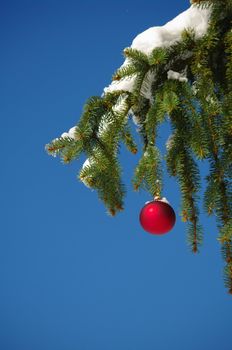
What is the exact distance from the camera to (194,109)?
6.07 feet

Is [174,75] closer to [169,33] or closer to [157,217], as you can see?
[169,33]

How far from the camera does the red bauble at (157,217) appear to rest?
6.18 feet

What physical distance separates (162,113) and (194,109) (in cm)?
A: 15

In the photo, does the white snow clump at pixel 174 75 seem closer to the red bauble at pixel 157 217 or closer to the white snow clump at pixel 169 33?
the white snow clump at pixel 169 33

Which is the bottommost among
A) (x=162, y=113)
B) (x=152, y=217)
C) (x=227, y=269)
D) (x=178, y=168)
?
(x=227, y=269)

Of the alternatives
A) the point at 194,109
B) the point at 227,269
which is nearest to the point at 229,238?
the point at 227,269

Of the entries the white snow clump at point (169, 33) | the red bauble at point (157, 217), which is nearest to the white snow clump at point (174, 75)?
the white snow clump at point (169, 33)

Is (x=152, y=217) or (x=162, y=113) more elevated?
(x=162, y=113)

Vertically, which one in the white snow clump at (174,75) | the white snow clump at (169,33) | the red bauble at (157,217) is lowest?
the red bauble at (157,217)

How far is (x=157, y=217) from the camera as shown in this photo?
188 centimetres

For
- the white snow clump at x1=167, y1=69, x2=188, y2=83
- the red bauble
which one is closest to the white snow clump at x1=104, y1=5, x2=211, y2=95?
the white snow clump at x1=167, y1=69, x2=188, y2=83

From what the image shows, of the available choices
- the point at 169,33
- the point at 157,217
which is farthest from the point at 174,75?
the point at 157,217

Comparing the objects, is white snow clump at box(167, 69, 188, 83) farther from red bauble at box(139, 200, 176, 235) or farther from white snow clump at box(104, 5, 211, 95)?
red bauble at box(139, 200, 176, 235)

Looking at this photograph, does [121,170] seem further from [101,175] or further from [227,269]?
[227,269]
